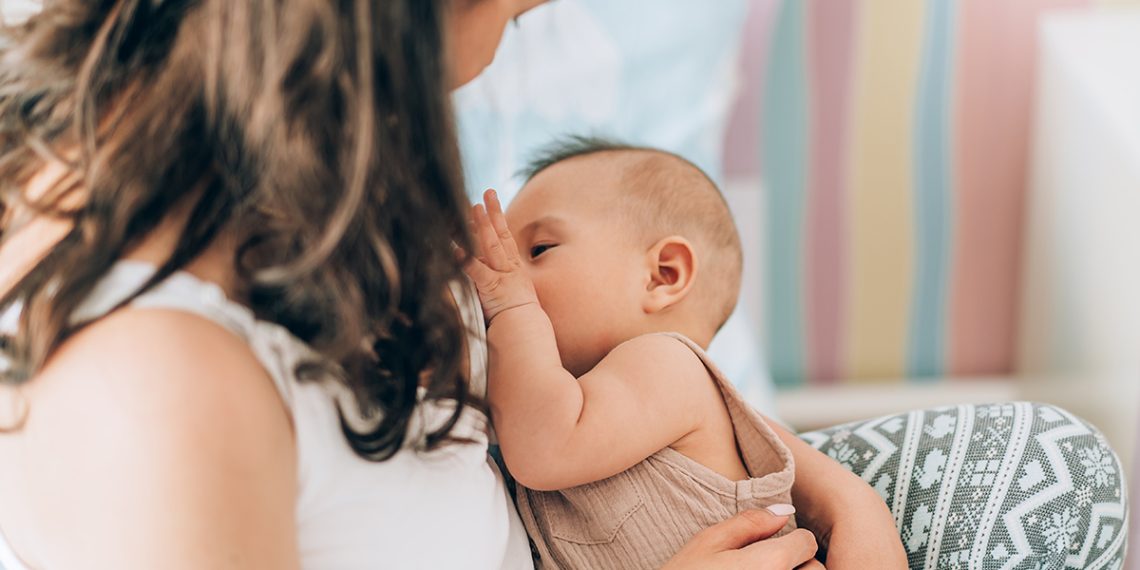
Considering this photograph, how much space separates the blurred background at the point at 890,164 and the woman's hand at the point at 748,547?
0.61 metres

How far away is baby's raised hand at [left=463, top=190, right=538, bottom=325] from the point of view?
0.81m

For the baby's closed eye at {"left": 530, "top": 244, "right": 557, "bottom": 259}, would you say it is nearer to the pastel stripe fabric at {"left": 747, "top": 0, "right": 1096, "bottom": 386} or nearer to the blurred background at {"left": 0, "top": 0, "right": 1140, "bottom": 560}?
the blurred background at {"left": 0, "top": 0, "right": 1140, "bottom": 560}

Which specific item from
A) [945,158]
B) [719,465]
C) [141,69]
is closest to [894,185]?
[945,158]

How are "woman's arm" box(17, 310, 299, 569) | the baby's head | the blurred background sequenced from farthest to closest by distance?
1. the blurred background
2. the baby's head
3. "woman's arm" box(17, 310, 299, 569)

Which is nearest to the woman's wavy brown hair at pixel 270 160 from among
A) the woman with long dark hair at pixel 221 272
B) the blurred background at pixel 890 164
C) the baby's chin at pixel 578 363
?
the woman with long dark hair at pixel 221 272

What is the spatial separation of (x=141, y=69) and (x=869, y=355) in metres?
1.49

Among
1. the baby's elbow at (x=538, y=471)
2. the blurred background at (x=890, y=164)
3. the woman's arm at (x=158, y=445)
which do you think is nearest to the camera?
the woman's arm at (x=158, y=445)

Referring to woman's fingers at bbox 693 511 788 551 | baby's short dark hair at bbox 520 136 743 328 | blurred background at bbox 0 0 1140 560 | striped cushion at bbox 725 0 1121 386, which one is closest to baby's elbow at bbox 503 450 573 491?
woman's fingers at bbox 693 511 788 551

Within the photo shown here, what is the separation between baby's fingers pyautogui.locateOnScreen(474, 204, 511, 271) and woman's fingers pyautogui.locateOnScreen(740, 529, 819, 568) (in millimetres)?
258

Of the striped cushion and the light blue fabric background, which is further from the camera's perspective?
the striped cushion

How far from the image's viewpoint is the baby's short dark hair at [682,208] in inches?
35.9

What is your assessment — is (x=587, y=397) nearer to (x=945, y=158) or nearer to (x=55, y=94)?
(x=55, y=94)

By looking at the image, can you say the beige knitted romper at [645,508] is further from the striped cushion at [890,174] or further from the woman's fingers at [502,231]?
the striped cushion at [890,174]

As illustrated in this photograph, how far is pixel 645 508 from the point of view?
0.82 meters
